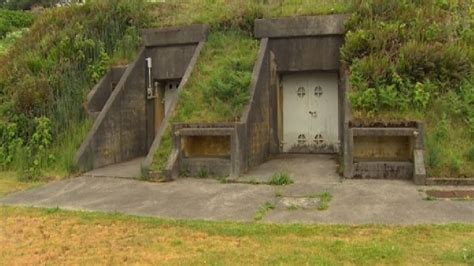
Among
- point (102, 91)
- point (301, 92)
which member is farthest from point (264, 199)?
point (102, 91)

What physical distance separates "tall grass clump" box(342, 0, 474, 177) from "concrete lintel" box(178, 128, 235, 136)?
249 centimetres

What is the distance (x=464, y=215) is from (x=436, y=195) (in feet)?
3.78

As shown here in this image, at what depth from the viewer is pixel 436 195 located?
7.45 m

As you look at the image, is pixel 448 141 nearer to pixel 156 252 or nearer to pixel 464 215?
pixel 464 215

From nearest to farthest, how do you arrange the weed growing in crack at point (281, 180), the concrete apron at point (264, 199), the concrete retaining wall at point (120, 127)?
the concrete apron at point (264, 199), the weed growing in crack at point (281, 180), the concrete retaining wall at point (120, 127)

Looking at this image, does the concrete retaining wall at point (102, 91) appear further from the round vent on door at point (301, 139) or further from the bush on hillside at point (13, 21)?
the bush on hillside at point (13, 21)

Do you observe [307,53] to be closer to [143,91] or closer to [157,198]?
[143,91]

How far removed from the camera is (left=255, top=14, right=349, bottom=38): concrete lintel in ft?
37.6

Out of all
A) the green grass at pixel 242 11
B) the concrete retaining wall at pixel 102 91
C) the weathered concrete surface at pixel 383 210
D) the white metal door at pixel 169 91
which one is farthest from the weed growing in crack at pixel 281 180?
the white metal door at pixel 169 91

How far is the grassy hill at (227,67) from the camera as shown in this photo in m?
9.36

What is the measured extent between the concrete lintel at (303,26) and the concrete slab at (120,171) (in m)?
4.49

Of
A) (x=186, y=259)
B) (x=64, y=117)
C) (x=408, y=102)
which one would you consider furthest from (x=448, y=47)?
(x=64, y=117)

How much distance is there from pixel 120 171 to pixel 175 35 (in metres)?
4.16

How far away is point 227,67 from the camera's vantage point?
11.1m
